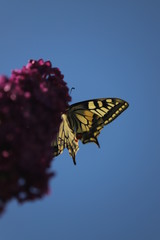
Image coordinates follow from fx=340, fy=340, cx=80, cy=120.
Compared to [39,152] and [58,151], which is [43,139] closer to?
[39,152]

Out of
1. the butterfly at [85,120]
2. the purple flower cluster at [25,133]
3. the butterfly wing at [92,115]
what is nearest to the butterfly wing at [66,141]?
the butterfly at [85,120]

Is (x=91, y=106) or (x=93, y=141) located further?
(x=91, y=106)

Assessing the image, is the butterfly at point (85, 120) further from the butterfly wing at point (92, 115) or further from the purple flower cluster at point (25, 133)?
the purple flower cluster at point (25, 133)

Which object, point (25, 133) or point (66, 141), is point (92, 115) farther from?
point (25, 133)

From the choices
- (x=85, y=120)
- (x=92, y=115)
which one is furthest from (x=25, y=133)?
(x=85, y=120)

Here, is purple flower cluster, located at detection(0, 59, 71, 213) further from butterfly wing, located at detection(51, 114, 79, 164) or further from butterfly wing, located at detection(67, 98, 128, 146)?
butterfly wing, located at detection(51, 114, 79, 164)

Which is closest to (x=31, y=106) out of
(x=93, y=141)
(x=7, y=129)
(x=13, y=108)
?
(x=13, y=108)

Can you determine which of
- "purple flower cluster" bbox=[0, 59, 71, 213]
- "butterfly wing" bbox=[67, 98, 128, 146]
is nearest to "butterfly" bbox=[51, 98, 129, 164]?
"butterfly wing" bbox=[67, 98, 128, 146]

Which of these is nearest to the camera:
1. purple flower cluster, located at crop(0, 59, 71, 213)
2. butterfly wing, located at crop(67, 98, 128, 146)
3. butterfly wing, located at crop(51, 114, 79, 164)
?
purple flower cluster, located at crop(0, 59, 71, 213)
